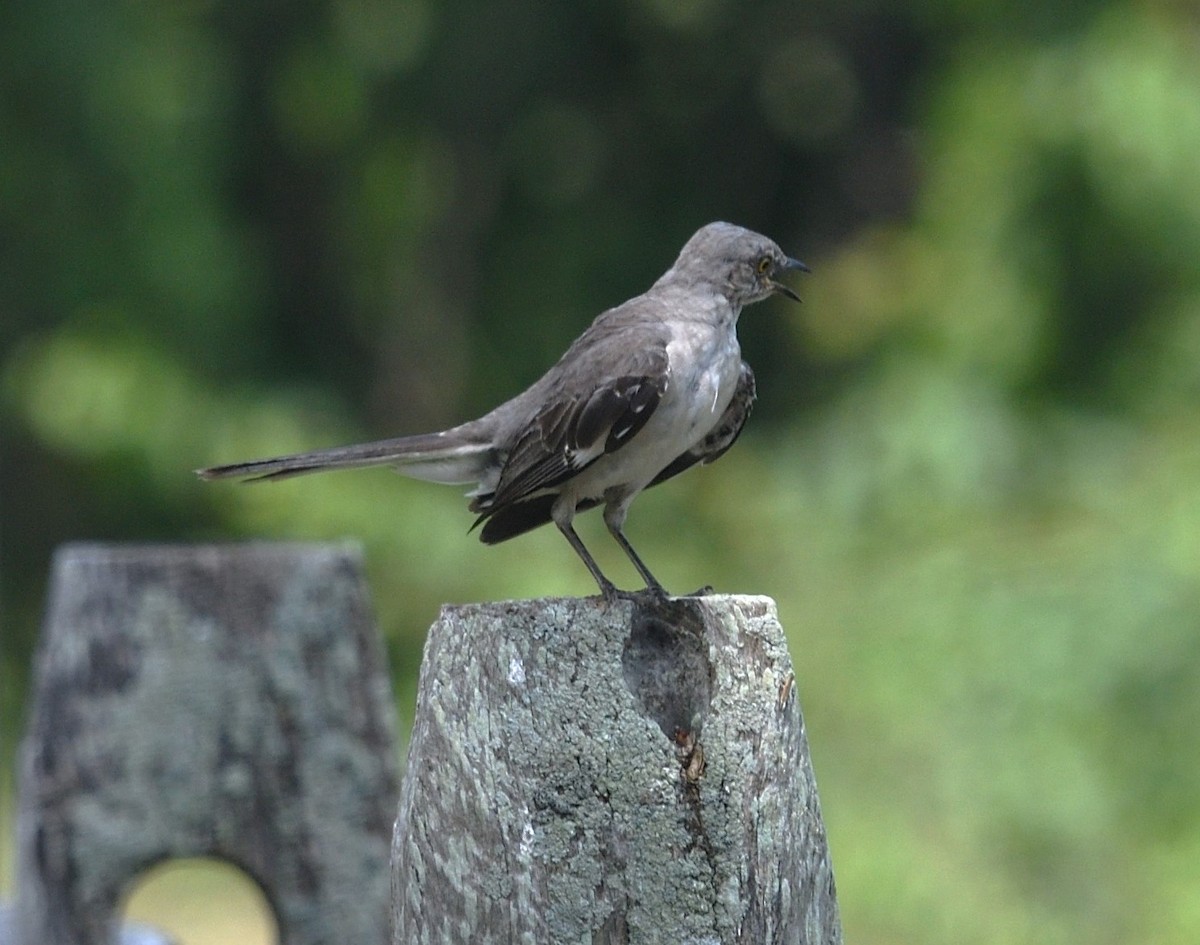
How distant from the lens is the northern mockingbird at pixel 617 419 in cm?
374

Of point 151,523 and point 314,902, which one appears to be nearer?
point 314,902

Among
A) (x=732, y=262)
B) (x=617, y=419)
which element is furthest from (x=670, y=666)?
(x=732, y=262)

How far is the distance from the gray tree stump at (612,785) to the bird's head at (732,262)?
1.47 metres

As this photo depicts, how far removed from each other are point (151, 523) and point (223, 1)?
530 cm

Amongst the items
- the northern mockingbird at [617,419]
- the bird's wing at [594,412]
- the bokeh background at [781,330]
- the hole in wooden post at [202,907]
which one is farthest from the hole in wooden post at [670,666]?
the hole in wooden post at [202,907]

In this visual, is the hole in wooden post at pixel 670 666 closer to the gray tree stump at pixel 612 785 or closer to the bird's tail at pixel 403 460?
the gray tree stump at pixel 612 785

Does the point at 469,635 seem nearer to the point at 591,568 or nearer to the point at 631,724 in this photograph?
the point at 631,724

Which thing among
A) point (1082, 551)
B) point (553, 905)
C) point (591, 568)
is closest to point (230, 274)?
point (1082, 551)

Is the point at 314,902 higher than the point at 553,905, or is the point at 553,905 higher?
the point at 314,902

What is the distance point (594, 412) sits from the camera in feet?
12.2

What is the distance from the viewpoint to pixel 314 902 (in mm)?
4672

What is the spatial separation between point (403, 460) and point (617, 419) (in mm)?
586

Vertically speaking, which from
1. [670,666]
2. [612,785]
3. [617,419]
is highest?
[617,419]

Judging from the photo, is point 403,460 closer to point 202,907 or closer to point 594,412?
point 594,412
